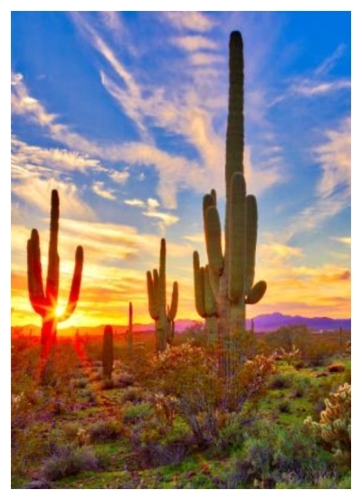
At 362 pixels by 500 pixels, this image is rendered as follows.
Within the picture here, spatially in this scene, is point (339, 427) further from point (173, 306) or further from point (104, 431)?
point (173, 306)

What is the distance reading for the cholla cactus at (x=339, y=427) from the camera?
6450mm

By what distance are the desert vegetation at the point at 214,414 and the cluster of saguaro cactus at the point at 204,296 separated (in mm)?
824

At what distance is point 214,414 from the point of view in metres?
7.80

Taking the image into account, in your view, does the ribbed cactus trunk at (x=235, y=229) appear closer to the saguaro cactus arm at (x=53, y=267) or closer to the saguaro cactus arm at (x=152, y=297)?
the saguaro cactus arm at (x=53, y=267)

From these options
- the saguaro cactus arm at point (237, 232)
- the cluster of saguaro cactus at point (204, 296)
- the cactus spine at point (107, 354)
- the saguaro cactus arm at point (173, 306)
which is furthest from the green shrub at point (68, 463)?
the saguaro cactus arm at point (173, 306)

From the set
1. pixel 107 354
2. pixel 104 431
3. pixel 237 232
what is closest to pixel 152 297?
pixel 107 354

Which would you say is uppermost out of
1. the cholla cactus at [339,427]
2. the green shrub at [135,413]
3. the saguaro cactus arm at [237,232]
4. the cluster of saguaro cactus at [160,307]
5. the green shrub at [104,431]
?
the saguaro cactus arm at [237,232]

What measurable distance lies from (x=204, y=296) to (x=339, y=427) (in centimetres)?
717

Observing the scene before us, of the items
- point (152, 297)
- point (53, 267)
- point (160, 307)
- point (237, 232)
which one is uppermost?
point (237, 232)

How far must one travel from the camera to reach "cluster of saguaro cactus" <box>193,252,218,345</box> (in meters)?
13.0

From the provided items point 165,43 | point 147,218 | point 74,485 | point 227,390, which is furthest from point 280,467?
point 165,43

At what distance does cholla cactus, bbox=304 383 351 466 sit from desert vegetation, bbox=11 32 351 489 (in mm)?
15

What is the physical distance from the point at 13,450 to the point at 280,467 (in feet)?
10.1

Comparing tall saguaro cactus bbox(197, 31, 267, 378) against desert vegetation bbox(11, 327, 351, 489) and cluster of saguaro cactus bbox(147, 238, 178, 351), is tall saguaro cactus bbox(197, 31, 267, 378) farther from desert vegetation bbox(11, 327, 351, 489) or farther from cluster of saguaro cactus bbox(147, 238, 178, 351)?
cluster of saguaro cactus bbox(147, 238, 178, 351)
